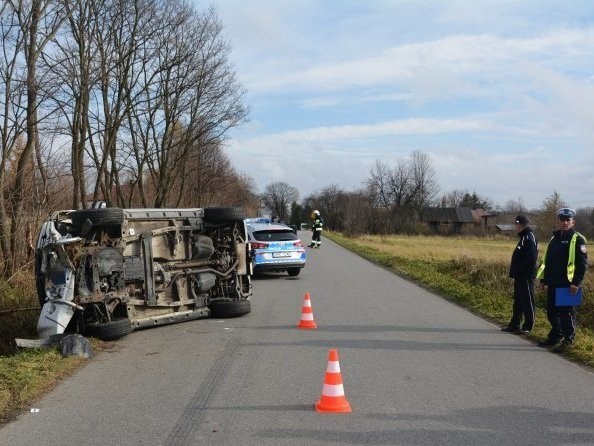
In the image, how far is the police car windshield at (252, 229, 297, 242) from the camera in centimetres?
1809

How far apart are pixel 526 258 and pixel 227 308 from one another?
5022mm

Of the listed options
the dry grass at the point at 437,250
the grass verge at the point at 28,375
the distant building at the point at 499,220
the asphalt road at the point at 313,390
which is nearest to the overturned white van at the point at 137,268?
the asphalt road at the point at 313,390

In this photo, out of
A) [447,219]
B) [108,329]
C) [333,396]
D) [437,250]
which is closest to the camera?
[333,396]

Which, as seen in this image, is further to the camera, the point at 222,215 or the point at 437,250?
the point at 437,250

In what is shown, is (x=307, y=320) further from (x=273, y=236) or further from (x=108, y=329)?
(x=273, y=236)

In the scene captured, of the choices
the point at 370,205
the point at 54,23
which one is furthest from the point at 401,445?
the point at 370,205

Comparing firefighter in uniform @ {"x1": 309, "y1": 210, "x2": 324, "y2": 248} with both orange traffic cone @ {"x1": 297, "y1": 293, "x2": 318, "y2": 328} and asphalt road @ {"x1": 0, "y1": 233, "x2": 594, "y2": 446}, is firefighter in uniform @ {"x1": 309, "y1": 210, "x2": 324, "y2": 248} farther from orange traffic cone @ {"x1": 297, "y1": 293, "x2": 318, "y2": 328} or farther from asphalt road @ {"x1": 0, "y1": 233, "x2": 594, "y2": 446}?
orange traffic cone @ {"x1": 297, "y1": 293, "x2": 318, "y2": 328}

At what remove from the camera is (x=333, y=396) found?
218 inches

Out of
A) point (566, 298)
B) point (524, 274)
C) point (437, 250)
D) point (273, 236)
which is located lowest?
point (437, 250)

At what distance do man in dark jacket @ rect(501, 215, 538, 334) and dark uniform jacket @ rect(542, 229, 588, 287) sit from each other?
0.79 metres

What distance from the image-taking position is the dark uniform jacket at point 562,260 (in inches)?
327

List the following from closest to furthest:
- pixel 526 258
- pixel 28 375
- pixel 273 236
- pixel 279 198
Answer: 1. pixel 28 375
2. pixel 526 258
3. pixel 273 236
4. pixel 279 198

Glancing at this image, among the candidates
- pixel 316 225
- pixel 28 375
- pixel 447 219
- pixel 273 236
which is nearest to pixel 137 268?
pixel 28 375

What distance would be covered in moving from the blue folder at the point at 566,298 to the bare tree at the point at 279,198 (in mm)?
136977
